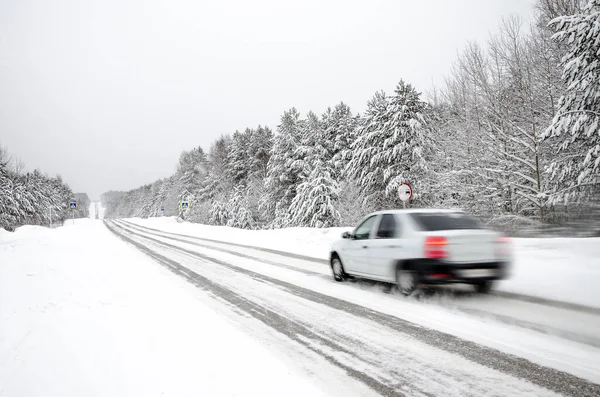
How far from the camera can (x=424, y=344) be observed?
164 inches

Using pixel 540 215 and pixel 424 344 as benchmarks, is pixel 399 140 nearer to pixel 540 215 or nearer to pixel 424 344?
pixel 540 215

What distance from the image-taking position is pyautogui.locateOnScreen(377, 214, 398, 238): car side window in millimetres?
6896

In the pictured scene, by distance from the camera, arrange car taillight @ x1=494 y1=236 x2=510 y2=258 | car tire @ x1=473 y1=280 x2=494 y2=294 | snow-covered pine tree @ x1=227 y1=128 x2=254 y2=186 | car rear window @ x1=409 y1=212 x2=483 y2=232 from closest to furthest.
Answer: car taillight @ x1=494 y1=236 x2=510 y2=258 < car rear window @ x1=409 y1=212 x2=483 y2=232 < car tire @ x1=473 y1=280 x2=494 y2=294 < snow-covered pine tree @ x1=227 y1=128 x2=254 y2=186

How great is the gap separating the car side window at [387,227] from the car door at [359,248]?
1.00 feet

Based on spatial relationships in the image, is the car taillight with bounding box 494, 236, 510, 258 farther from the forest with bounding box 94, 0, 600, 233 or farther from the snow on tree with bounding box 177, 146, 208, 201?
the snow on tree with bounding box 177, 146, 208, 201

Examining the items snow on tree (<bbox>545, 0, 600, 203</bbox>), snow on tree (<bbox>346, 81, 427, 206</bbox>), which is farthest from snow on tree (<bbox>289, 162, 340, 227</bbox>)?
snow on tree (<bbox>545, 0, 600, 203</bbox>)

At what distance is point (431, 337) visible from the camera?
4.37 m

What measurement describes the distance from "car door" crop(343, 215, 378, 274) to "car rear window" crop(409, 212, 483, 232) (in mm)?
1275

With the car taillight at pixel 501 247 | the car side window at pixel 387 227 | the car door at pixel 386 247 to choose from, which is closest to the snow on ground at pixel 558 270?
the car taillight at pixel 501 247

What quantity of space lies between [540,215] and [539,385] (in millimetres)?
16322

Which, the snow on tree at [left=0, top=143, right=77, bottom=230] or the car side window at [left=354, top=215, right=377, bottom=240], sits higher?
the snow on tree at [left=0, top=143, right=77, bottom=230]

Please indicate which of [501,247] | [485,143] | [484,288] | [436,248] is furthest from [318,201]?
[436,248]

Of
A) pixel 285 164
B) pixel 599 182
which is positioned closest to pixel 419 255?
pixel 599 182

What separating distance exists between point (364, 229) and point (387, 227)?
0.88m
